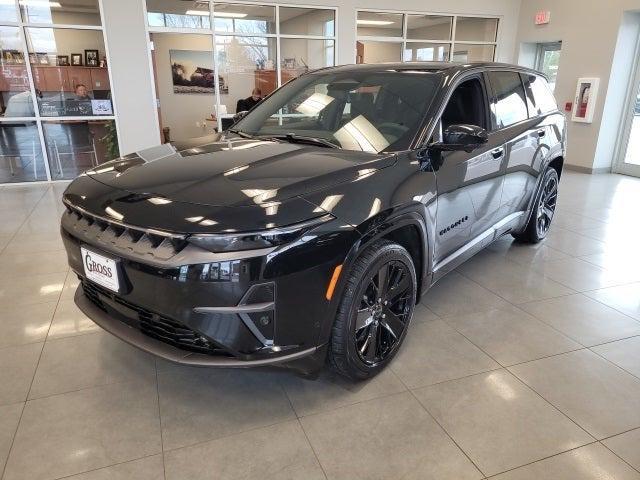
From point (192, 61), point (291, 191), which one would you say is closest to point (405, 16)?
point (192, 61)

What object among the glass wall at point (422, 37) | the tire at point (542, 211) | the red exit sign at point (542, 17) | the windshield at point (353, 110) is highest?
the red exit sign at point (542, 17)

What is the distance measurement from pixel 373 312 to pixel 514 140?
1821 mm

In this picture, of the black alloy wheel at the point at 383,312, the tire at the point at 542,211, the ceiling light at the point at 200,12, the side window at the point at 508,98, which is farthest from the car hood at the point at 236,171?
the ceiling light at the point at 200,12

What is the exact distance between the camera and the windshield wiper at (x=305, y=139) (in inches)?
92.6

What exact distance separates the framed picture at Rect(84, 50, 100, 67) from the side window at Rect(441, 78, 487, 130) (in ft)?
21.0

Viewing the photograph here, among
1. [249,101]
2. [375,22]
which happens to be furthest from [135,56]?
[375,22]

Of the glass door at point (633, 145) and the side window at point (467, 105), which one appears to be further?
the glass door at point (633, 145)

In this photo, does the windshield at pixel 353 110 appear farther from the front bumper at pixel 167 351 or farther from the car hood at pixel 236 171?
the front bumper at pixel 167 351

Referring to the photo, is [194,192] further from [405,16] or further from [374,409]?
[405,16]

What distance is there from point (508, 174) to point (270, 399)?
2186 mm

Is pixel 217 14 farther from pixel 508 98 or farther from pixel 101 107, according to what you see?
pixel 508 98

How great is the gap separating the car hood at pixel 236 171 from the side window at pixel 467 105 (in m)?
0.66

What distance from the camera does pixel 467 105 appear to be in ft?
9.13

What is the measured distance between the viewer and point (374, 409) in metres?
2.03
